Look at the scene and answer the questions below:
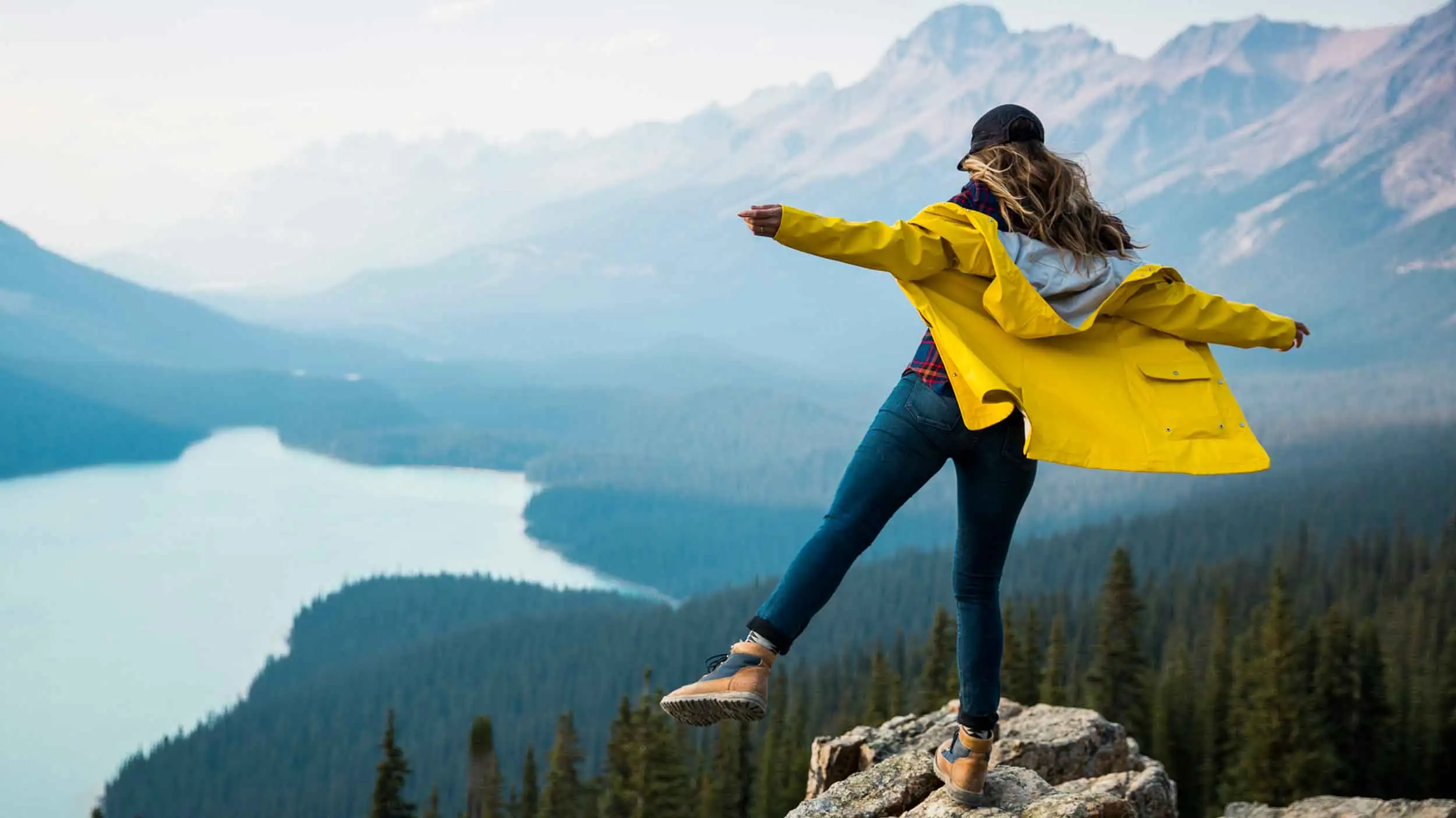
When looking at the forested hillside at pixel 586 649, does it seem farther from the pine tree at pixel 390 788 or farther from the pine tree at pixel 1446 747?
the pine tree at pixel 390 788

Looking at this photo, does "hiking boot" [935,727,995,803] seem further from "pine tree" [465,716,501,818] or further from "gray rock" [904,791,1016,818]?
"pine tree" [465,716,501,818]

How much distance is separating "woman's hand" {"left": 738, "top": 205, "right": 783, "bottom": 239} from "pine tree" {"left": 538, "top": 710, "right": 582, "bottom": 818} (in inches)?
1451

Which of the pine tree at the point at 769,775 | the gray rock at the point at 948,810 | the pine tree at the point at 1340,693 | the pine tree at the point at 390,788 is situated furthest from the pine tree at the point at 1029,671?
the gray rock at the point at 948,810

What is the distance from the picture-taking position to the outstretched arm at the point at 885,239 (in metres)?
4.95

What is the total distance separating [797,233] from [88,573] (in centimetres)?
19001

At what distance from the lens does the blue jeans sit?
5.49 meters

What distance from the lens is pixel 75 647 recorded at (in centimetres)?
14175

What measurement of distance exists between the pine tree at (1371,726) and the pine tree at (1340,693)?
27 centimetres

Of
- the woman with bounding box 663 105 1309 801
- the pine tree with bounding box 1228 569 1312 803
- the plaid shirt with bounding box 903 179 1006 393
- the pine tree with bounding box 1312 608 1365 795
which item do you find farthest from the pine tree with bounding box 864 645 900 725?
the plaid shirt with bounding box 903 179 1006 393

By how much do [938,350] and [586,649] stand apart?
11331 cm

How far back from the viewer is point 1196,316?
5.73 metres

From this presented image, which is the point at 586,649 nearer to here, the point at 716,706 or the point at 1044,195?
the point at 716,706

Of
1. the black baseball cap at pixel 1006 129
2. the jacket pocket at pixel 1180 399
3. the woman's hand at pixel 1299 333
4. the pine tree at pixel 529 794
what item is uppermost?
the black baseball cap at pixel 1006 129

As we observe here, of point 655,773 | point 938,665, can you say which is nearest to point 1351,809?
point 655,773
